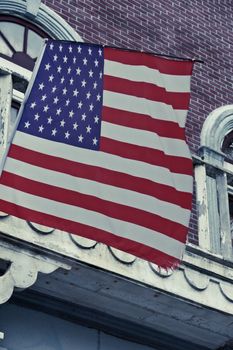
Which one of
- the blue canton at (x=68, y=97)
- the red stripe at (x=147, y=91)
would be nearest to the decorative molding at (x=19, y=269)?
the blue canton at (x=68, y=97)

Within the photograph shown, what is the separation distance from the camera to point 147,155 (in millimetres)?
7109

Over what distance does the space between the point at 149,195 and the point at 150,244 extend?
43cm

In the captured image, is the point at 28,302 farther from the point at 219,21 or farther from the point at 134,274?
the point at 219,21

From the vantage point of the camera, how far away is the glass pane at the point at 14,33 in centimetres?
1011

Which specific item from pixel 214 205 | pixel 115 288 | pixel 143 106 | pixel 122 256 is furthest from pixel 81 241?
pixel 214 205

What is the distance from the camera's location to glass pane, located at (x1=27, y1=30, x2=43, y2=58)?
10.2 meters

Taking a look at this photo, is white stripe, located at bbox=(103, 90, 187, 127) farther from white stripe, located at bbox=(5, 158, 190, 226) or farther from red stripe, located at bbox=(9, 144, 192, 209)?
white stripe, located at bbox=(5, 158, 190, 226)

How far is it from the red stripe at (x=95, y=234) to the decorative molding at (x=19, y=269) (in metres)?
0.29

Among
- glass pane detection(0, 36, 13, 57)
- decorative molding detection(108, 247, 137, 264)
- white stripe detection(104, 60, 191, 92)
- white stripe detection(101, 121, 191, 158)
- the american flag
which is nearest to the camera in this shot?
the american flag

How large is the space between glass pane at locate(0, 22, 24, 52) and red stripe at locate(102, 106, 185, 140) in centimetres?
325

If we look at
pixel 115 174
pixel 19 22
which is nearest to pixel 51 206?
pixel 115 174

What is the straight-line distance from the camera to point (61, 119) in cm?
689

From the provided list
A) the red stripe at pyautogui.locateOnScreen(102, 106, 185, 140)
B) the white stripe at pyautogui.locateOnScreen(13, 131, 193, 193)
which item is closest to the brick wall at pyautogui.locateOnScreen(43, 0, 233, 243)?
the red stripe at pyautogui.locateOnScreen(102, 106, 185, 140)

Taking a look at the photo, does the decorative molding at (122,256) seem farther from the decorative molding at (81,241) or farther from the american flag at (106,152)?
the american flag at (106,152)
